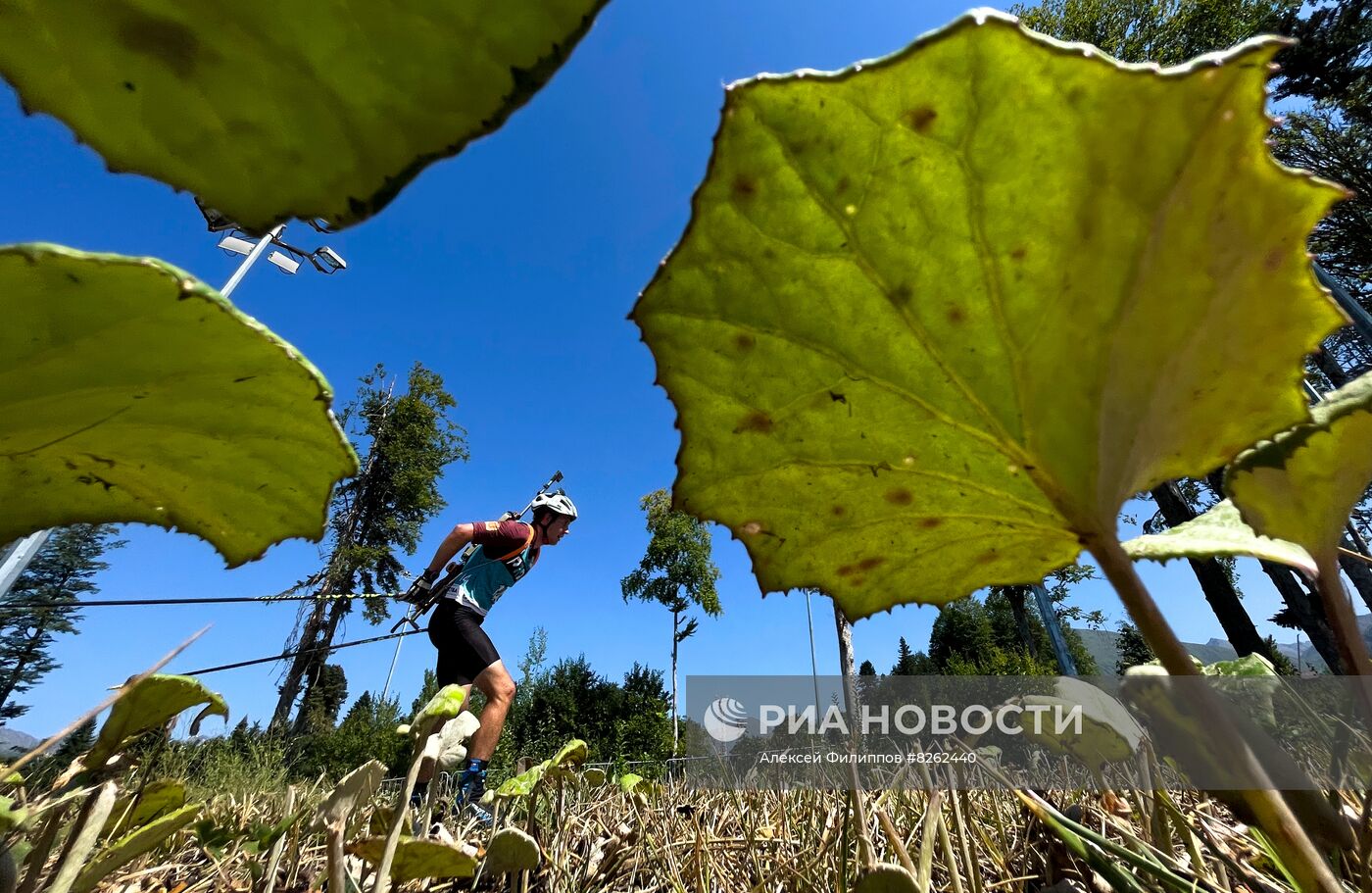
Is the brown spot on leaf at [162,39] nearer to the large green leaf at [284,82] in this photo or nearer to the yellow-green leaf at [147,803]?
the large green leaf at [284,82]

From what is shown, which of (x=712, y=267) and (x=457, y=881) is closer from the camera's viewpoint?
(x=712, y=267)

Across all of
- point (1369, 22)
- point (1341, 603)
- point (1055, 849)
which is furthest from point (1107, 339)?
point (1369, 22)

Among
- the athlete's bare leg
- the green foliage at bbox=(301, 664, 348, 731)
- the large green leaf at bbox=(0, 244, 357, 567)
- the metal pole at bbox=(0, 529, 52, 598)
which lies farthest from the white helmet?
the green foliage at bbox=(301, 664, 348, 731)

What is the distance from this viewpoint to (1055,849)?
0.80 metres

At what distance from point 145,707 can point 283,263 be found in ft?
36.0

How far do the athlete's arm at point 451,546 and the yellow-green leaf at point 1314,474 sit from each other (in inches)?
168

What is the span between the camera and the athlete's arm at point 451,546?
168 inches

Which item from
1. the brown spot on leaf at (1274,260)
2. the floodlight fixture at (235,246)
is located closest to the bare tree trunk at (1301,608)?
the brown spot on leaf at (1274,260)

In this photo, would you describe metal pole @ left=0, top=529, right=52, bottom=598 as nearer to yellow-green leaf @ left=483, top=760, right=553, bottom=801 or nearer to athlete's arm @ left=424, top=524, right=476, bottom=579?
athlete's arm @ left=424, top=524, right=476, bottom=579

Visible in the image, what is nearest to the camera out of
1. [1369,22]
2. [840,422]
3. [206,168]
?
[206,168]

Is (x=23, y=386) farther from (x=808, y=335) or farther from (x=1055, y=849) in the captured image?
(x=1055, y=849)

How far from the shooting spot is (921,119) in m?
0.43

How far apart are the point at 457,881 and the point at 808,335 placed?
45.3 inches

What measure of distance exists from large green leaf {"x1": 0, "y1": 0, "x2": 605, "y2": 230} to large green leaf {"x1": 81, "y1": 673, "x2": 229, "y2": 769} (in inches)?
26.1
